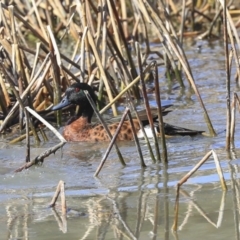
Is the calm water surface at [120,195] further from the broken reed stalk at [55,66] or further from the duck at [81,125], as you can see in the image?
the broken reed stalk at [55,66]

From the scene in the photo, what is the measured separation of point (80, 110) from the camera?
8023 millimetres

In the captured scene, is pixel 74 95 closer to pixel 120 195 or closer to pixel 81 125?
pixel 81 125

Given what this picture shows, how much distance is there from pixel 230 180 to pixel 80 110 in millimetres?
3080

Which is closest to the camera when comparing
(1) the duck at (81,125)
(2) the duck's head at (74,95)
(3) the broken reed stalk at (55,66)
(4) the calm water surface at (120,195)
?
(4) the calm water surface at (120,195)

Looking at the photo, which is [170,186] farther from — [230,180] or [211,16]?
[211,16]

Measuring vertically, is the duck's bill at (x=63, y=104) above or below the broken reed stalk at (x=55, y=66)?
below

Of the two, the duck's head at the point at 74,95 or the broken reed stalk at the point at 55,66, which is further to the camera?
the duck's head at the point at 74,95

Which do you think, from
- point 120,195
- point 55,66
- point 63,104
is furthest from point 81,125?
point 120,195

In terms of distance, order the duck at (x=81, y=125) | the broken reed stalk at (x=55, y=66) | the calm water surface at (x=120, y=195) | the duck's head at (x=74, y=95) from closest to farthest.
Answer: the calm water surface at (x=120, y=195) → the broken reed stalk at (x=55, y=66) → the duck at (x=81, y=125) → the duck's head at (x=74, y=95)

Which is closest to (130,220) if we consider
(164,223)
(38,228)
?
(164,223)

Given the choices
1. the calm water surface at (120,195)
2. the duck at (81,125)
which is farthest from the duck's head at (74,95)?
the calm water surface at (120,195)

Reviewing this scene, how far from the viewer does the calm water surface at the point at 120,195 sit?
4.30 m

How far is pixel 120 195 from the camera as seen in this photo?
5.09 meters

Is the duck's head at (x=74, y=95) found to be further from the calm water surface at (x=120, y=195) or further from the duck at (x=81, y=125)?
the calm water surface at (x=120, y=195)
